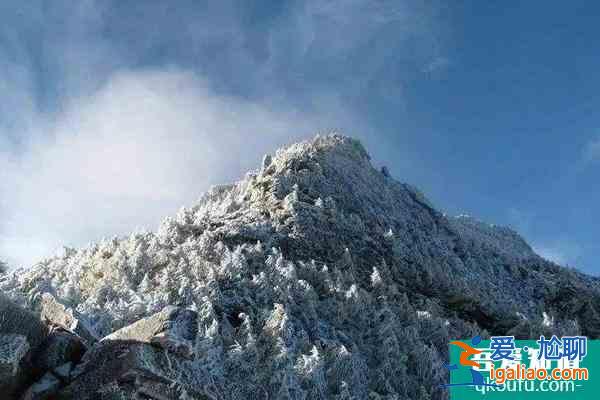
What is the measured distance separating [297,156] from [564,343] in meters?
38.0

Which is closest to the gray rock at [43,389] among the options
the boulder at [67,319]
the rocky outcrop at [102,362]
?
the rocky outcrop at [102,362]

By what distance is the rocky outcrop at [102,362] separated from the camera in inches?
562

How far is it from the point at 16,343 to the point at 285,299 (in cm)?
2239

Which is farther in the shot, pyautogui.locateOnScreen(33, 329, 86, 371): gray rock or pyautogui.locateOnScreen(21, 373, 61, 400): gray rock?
pyautogui.locateOnScreen(33, 329, 86, 371): gray rock

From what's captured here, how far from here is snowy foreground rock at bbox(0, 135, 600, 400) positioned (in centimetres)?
1563

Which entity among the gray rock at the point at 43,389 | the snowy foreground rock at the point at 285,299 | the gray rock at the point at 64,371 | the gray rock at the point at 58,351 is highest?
the snowy foreground rock at the point at 285,299

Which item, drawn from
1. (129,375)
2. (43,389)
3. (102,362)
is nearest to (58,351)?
(43,389)

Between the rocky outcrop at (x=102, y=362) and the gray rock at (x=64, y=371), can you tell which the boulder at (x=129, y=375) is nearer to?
the rocky outcrop at (x=102, y=362)

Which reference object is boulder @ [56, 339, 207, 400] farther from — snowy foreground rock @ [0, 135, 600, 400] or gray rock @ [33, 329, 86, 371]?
gray rock @ [33, 329, 86, 371]

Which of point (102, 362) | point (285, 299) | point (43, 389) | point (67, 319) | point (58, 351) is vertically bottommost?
point (43, 389)

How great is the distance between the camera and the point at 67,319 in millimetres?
18656

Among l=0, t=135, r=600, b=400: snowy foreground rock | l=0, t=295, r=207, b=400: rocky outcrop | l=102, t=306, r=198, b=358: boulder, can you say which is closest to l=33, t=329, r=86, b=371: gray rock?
l=0, t=295, r=207, b=400: rocky outcrop

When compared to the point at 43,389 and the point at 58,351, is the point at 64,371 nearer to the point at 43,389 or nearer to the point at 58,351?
the point at 43,389

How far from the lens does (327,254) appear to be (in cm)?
4631
